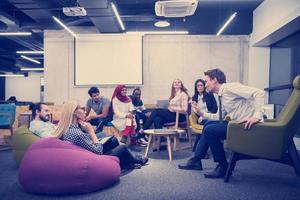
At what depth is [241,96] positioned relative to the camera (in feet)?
10.1

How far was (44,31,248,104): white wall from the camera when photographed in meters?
8.23

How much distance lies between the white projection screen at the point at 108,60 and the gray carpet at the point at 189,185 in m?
4.54

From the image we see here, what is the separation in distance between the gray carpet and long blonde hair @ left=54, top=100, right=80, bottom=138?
2.14 ft

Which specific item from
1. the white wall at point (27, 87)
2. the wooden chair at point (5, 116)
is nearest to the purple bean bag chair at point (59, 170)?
the wooden chair at point (5, 116)

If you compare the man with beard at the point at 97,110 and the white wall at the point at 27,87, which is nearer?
the man with beard at the point at 97,110

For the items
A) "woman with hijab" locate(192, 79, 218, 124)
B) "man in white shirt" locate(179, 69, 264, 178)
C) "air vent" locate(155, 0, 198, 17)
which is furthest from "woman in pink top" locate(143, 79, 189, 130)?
"man in white shirt" locate(179, 69, 264, 178)

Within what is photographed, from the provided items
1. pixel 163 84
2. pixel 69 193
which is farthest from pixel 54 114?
pixel 69 193

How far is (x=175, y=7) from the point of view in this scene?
17.7 ft

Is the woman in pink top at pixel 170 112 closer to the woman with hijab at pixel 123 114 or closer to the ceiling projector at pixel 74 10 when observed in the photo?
the woman with hijab at pixel 123 114

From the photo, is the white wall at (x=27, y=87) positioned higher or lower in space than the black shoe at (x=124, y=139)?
higher

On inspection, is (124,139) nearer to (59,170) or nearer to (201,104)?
(201,104)

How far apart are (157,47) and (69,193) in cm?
620

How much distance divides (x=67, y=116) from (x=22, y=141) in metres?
1.19

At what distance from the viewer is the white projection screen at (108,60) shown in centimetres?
823
